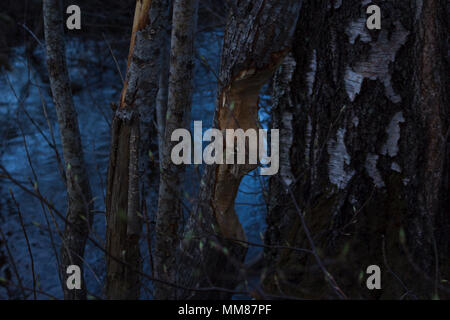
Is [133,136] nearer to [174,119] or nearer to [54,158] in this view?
[174,119]

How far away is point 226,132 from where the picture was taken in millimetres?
1954

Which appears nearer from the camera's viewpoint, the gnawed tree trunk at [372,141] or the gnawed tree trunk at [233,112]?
the gnawed tree trunk at [233,112]

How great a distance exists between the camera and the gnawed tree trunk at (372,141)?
74.9 inches

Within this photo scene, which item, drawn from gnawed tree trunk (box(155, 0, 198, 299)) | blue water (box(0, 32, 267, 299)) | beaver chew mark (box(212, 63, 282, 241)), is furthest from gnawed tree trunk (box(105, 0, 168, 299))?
blue water (box(0, 32, 267, 299))

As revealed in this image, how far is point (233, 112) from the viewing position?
195 cm

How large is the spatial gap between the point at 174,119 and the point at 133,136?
0.41 meters

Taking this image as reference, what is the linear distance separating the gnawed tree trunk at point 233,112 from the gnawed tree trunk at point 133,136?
30 centimetres

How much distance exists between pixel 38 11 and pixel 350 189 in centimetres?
707

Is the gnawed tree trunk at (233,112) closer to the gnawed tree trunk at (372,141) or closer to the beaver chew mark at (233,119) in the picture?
the beaver chew mark at (233,119)

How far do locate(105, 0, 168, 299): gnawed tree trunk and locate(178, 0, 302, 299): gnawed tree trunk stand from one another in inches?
11.8

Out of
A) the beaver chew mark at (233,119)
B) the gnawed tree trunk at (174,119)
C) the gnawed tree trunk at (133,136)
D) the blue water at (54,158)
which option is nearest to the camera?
the beaver chew mark at (233,119)

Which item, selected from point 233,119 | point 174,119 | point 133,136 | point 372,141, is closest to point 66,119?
point 174,119

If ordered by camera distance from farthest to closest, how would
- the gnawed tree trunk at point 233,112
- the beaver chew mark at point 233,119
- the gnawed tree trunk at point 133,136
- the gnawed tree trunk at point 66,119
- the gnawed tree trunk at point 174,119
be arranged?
the gnawed tree trunk at point 66,119, the gnawed tree trunk at point 174,119, the gnawed tree trunk at point 133,136, the beaver chew mark at point 233,119, the gnawed tree trunk at point 233,112

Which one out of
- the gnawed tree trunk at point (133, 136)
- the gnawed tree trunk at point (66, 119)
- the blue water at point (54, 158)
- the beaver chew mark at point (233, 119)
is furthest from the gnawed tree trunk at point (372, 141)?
the blue water at point (54, 158)
